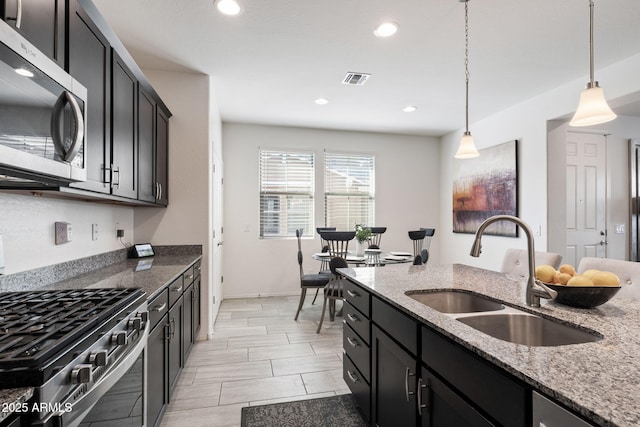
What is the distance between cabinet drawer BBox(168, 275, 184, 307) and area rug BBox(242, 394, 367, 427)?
869 mm

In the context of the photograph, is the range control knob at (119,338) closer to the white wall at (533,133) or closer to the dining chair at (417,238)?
the dining chair at (417,238)

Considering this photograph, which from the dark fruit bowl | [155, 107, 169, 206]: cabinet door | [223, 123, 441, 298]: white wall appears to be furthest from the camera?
[223, 123, 441, 298]: white wall

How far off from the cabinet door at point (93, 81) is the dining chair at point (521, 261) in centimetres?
271

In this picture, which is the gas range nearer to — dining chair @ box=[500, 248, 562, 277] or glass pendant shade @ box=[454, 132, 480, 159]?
dining chair @ box=[500, 248, 562, 277]

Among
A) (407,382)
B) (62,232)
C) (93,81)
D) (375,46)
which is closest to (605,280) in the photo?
(407,382)

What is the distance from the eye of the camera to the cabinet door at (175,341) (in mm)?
2051

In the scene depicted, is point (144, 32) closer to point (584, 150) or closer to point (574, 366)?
point (574, 366)

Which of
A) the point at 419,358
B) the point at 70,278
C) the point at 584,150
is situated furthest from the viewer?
the point at 584,150

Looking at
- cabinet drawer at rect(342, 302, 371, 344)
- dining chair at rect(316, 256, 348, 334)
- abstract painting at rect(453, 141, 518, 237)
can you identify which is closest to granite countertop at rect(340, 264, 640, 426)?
cabinet drawer at rect(342, 302, 371, 344)

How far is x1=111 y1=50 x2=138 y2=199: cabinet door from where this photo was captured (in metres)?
1.94

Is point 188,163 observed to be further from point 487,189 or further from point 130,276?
point 487,189

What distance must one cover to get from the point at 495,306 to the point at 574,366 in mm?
724

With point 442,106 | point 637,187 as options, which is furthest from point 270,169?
point 637,187

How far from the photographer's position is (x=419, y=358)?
4.10 ft
